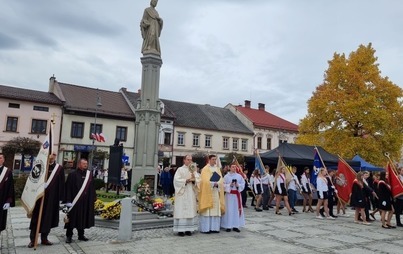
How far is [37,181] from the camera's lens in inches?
271

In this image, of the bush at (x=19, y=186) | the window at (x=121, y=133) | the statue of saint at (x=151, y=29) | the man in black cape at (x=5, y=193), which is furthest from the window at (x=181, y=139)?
the man in black cape at (x=5, y=193)

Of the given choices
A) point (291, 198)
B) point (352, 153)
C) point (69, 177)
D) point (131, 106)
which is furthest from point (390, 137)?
point (131, 106)

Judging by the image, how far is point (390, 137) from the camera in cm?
2403

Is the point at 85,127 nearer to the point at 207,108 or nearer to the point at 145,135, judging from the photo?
the point at 207,108

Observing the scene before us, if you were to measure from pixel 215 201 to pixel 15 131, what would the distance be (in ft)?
95.4

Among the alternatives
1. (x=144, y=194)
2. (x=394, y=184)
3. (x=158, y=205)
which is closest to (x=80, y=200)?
(x=144, y=194)

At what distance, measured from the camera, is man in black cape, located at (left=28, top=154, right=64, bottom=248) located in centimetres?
684

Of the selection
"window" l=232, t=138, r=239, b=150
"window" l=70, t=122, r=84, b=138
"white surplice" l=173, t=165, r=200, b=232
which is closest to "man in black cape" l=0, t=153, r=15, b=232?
"white surplice" l=173, t=165, r=200, b=232

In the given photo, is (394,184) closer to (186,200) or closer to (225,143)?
(186,200)

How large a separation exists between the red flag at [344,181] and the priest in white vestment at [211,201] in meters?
6.45

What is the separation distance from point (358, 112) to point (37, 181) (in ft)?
73.9

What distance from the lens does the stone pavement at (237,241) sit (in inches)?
273

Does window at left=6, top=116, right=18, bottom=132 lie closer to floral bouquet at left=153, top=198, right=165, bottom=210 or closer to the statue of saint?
the statue of saint

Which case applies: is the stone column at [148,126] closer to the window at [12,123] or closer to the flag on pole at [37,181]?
the flag on pole at [37,181]
